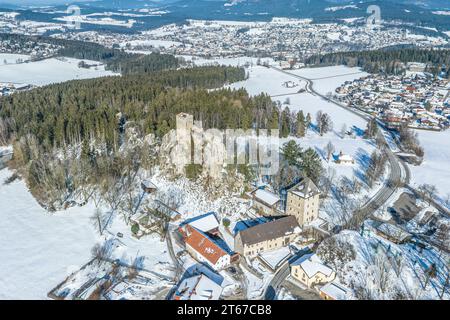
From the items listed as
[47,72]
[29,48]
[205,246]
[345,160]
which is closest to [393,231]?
[345,160]

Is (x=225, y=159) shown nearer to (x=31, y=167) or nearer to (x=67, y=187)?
(x=67, y=187)

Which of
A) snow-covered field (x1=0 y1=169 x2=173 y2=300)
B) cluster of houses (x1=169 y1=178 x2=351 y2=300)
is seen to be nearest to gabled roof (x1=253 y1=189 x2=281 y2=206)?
cluster of houses (x1=169 y1=178 x2=351 y2=300)

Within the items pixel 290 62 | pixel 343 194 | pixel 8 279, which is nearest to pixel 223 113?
pixel 343 194

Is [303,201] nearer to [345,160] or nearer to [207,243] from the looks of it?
[207,243]

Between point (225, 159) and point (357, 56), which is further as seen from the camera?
point (357, 56)

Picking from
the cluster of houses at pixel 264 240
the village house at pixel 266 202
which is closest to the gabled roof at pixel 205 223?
the cluster of houses at pixel 264 240

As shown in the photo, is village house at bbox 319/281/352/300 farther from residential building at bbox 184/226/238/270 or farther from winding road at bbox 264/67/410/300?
residential building at bbox 184/226/238/270
